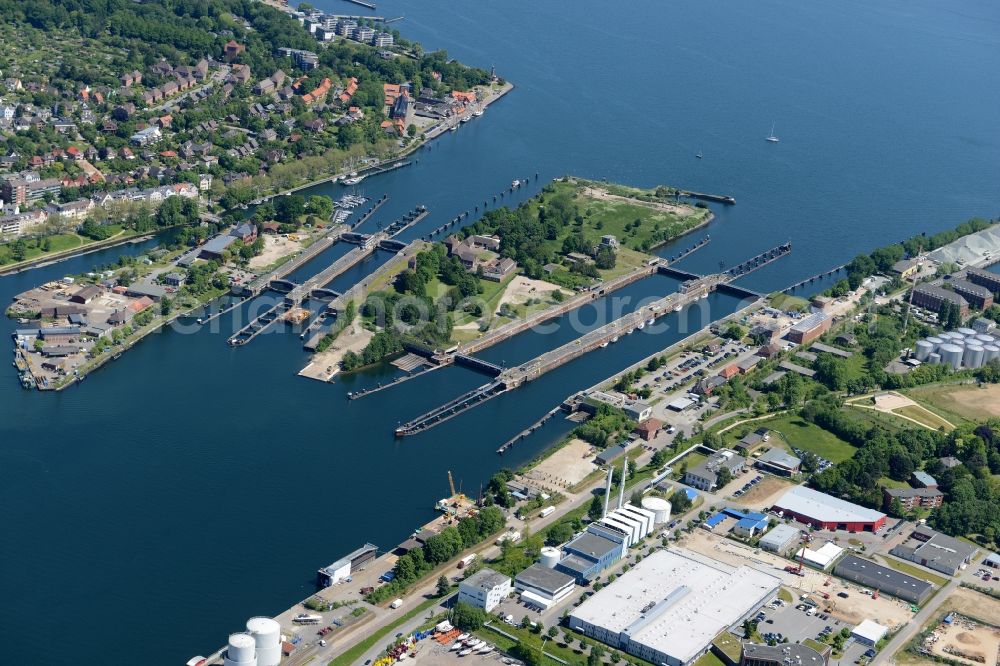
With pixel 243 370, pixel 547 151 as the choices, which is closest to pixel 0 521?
pixel 243 370

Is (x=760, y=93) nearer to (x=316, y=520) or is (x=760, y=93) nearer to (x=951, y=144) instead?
(x=951, y=144)

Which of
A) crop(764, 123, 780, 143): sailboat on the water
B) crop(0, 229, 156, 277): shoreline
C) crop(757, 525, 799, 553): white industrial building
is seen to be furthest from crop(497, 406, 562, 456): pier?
crop(764, 123, 780, 143): sailboat on the water

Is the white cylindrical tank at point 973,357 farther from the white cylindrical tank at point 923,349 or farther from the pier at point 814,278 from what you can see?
the pier at point 814,278

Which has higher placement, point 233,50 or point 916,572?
point 233,50

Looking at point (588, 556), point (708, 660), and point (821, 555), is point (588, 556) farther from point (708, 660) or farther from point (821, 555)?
point (821, 555)

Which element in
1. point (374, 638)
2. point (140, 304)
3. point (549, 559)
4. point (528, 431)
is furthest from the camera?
point (140, 304)

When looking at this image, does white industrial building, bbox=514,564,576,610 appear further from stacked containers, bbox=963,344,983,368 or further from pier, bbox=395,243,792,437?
stacked containers, bbox=963,344,983,368

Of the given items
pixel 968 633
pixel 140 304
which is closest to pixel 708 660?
pixel 968 633

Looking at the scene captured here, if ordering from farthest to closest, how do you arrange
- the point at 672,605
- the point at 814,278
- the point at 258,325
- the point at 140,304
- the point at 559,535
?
the point at 814,278, the point at 140,304, the point at 258,325, the point at 559,535, the point at 672,605
